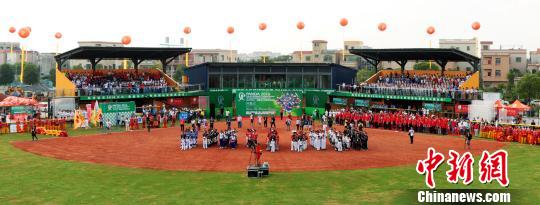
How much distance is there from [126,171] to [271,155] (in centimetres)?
975

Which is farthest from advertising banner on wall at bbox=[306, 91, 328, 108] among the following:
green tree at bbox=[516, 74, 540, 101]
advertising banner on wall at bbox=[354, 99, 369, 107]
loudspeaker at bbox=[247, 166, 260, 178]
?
loudspeaker at bbox=[247, 166, 260, 178]

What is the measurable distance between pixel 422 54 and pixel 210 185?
44.6m

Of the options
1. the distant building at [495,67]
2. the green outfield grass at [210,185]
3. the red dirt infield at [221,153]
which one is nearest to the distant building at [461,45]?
the distant building at [495,67]

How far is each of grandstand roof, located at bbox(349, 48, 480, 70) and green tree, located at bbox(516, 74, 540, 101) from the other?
18729mm

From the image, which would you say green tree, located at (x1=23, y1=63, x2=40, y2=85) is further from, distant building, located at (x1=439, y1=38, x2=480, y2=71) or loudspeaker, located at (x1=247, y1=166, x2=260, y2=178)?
loudspeaker, located at (x1=247, y1=166, x2=260, y2=178)

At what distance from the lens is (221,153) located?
34.8 metres

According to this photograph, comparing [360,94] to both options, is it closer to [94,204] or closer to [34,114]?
[34,114]

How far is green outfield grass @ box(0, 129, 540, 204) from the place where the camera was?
21.6 meters

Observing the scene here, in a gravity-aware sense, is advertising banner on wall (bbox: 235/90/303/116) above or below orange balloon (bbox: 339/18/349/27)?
below

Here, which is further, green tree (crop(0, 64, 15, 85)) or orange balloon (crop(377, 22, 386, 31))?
green tree (crop(0, 64, 15, 85))

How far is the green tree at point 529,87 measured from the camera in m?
75.1

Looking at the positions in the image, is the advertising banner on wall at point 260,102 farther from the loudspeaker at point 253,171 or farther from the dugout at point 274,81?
the loudspeaker at point 253,171

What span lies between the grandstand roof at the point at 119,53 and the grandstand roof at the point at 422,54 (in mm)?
23237

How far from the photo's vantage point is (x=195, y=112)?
59.6 metres
